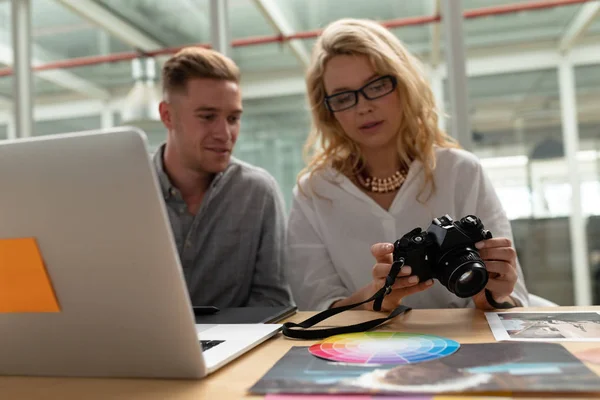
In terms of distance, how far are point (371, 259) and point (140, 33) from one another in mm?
2125

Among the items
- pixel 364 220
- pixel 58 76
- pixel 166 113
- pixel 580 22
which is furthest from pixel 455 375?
pixel 58 76

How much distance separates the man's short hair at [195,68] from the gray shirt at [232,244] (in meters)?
0.35

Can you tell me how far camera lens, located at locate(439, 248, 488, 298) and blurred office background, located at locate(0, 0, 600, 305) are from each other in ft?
4.73

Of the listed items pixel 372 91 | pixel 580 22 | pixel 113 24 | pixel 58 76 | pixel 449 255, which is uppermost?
pixel 113 24

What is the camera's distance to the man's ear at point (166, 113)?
2.00 meters

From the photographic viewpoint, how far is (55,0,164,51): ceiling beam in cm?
298

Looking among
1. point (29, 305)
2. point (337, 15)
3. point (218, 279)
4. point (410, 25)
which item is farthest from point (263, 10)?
point (29, 305)

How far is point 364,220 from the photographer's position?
5.11 feet

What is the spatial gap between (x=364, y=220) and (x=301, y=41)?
4.99ft

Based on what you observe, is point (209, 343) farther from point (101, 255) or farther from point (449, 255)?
point (449, 255)

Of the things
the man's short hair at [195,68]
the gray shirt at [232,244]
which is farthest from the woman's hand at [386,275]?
the man's short hair at [195,68]

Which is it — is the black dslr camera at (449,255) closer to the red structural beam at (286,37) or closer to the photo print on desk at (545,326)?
the photo print on desk at (545,326)

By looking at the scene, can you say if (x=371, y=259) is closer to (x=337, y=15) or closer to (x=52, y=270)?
(x=52, y=270)

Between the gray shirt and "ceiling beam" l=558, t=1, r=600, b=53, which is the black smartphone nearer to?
the gray shirt
